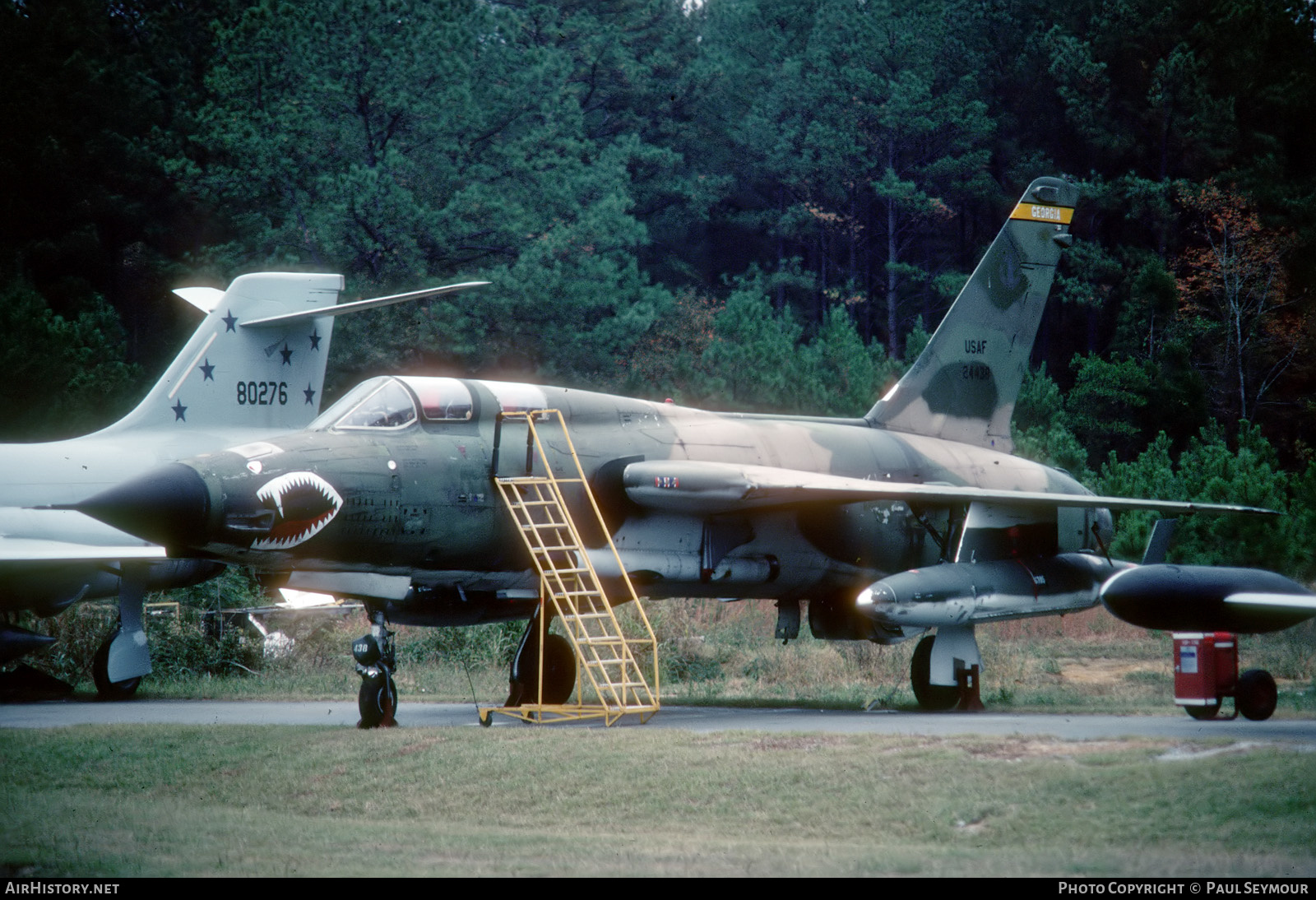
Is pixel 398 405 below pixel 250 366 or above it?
below

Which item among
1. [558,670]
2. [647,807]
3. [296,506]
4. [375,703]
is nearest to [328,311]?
[558,670]

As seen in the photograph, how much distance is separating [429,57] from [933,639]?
26.8 metres

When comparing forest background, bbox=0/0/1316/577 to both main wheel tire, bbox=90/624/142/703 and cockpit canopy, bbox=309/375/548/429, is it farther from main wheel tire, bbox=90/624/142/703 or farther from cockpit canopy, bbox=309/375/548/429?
cockpit canopy, bbox=309/375/548/429

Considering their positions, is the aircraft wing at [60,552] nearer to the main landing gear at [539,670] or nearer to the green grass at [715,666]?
the green grass at [715,666]

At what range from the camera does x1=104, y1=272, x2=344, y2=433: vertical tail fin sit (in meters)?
19.2

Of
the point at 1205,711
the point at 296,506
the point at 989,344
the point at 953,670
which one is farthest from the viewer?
the point at 989,344

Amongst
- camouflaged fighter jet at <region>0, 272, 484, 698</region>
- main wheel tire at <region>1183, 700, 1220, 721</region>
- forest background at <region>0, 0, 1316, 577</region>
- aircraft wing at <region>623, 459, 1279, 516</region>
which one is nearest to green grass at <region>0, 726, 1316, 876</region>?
aircraft wing at <region>623, 459, 1279, 516</region>

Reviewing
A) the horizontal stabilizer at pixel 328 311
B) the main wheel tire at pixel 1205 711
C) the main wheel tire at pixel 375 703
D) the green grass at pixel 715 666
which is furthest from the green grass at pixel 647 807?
the horizontal stabilizer at pixel 328 311

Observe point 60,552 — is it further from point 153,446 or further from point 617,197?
point 617,197

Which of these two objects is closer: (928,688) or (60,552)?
(928,688)

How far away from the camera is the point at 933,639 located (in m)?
16.1

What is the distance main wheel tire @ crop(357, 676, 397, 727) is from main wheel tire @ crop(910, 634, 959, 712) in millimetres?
6219

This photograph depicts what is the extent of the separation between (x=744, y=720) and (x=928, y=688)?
2.85 m

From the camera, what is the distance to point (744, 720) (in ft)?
46.8
